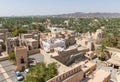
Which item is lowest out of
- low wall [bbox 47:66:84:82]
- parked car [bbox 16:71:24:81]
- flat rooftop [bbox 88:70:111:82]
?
parked car [bbox 16:71:24:81]

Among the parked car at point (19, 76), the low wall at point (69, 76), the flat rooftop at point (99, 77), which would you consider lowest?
the parked car at point (19, 76)

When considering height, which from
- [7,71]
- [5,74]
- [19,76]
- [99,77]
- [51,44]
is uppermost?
[51,44]

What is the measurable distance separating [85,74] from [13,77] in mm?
11300

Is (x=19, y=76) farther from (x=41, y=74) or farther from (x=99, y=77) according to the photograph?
(x=99, y=77)

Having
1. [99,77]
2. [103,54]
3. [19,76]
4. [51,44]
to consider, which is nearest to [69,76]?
[99,77]

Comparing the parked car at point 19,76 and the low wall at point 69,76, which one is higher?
the low wall at point 69,76

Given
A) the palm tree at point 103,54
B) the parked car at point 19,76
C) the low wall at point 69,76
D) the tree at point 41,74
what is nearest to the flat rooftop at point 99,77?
the low wall at point 69,76

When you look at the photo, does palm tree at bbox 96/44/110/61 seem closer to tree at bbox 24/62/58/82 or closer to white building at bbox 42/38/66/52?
white building at bbox 42/38/66/52

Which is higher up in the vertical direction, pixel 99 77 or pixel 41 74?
pixel 41 74

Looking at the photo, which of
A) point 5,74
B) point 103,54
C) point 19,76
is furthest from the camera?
point 103,54

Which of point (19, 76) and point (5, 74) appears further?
point (5, 74)

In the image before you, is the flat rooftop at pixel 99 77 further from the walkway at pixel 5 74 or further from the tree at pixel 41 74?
the walkway at pixel 5 74

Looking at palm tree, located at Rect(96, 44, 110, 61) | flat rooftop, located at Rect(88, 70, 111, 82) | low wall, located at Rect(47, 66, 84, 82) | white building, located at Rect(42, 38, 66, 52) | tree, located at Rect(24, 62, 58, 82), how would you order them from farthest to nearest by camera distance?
Result: white building, located at Rect(42, 38, 66, 52)
palm tree, located at Rect(96, 44, 110, 61)
flat rooftop, located at Rect(88, 70, 111, 82)
tree, located at Rect(24, 62, 58, 82)
low wall, located at Rect(47, 66, 84, 82)

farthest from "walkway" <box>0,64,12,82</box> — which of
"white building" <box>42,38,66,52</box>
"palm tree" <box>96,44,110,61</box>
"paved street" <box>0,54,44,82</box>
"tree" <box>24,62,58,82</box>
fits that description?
"palm tree" <box>96,44,110,61</box>
